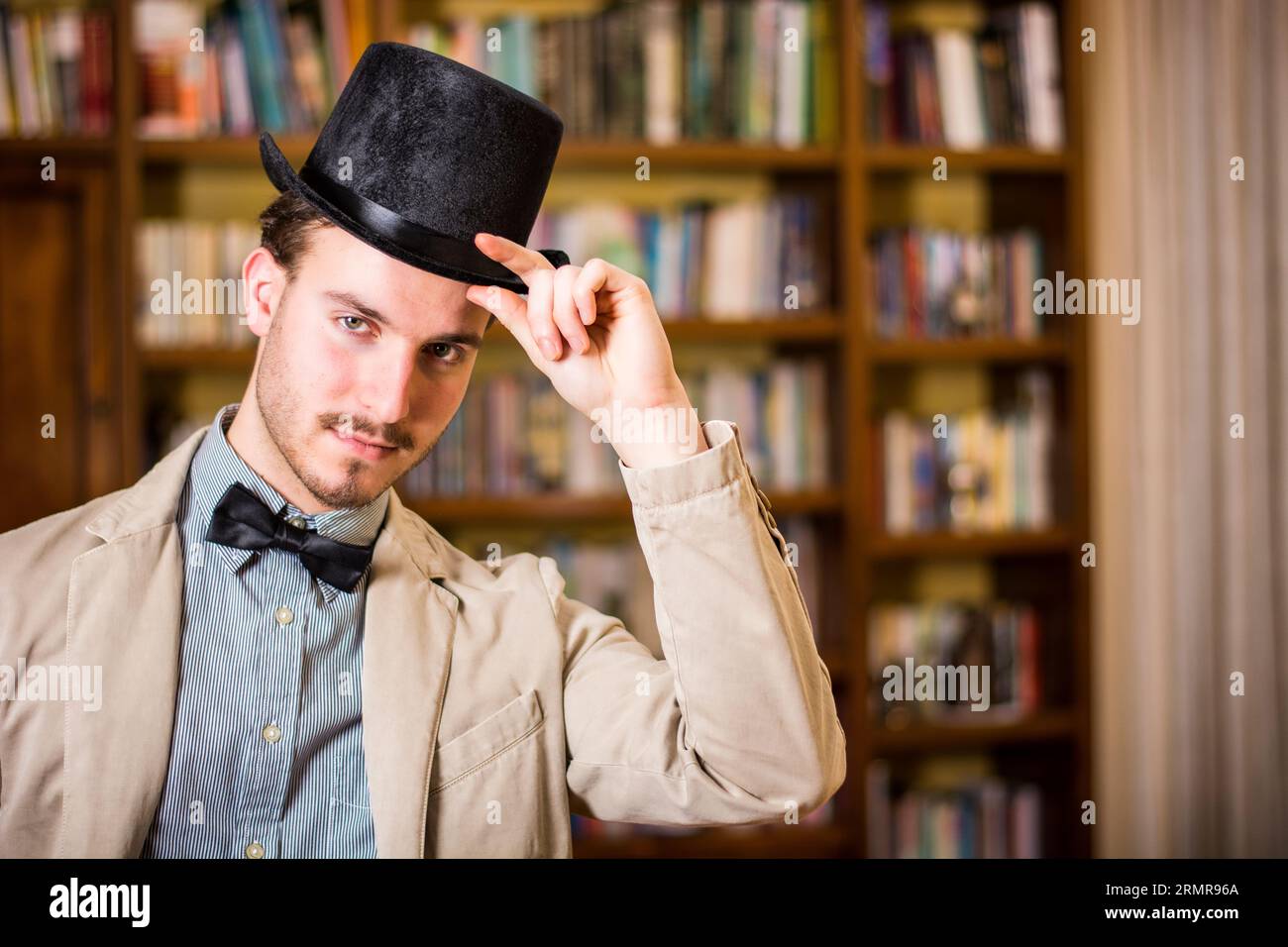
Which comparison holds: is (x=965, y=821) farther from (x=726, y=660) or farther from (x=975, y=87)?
(x=726, y=660)

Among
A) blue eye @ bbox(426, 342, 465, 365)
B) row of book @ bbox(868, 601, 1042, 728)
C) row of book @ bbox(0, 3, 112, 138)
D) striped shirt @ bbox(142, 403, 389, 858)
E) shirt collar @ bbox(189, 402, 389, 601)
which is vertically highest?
row of book @ bbox(0, 3, 112, 138)

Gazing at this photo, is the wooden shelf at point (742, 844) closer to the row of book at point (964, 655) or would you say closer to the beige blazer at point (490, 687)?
the row of book at point (964, 655)

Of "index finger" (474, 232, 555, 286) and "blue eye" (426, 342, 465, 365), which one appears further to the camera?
"blue eye" (426, 342, 465, 365)

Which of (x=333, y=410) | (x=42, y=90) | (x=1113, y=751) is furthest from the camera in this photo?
(x=1113, y=751)

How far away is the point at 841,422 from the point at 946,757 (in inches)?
35.9

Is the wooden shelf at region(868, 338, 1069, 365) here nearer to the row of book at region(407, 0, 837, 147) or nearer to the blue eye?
the row of book at region(407, 0, 837, 147)

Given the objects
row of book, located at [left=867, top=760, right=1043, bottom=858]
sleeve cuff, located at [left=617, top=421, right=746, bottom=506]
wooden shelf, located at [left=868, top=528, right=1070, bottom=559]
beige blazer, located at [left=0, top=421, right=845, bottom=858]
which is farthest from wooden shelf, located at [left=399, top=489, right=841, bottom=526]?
sleeve cuff, located at [left=617, top=421, right=746, bottom=506]

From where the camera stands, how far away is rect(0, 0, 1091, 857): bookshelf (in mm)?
2162

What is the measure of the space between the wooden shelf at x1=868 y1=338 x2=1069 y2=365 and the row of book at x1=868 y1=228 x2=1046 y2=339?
0.04 metres

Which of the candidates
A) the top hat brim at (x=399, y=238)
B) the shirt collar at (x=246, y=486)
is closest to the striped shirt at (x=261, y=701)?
the shirt collar at (x=246, y=486)

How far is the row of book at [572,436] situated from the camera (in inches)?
90.4
